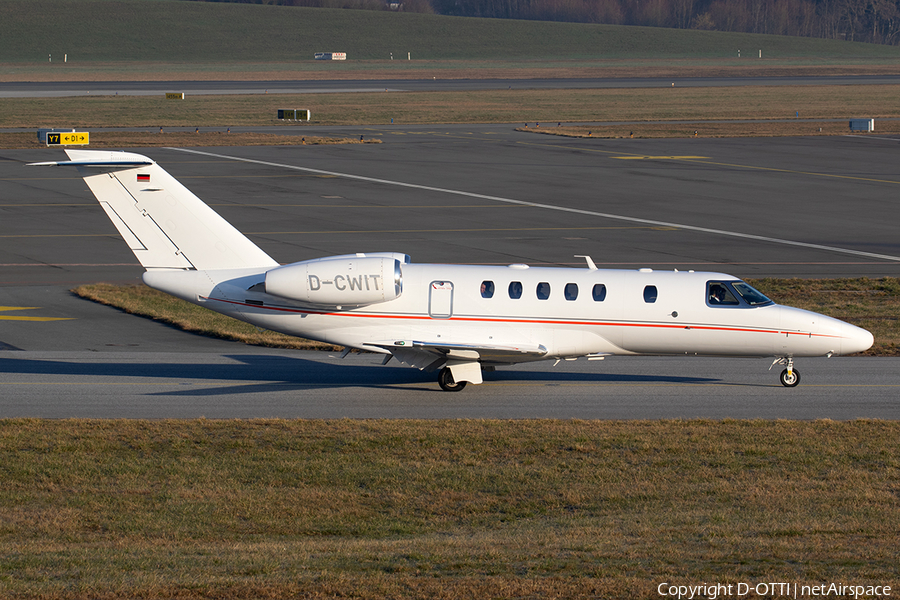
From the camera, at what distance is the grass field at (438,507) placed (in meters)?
12.2

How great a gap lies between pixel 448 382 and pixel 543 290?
121 inches

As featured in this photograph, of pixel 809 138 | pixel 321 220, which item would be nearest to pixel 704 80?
pixel 809 138

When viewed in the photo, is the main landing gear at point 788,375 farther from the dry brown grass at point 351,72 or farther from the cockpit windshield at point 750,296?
the dry brown grass at point 351,72

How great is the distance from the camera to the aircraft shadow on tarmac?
82.2 feet

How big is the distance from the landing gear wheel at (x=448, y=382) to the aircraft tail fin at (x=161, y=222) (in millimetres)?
5207

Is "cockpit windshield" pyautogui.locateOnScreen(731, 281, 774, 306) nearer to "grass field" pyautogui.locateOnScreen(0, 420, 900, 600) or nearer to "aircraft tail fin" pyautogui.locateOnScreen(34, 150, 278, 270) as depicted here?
"grass field" pyautogui.locateOnScreen(0, 420, 900, 600)

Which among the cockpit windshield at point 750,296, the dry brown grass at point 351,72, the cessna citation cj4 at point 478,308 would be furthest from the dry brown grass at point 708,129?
the dry brown grass at point 351,72

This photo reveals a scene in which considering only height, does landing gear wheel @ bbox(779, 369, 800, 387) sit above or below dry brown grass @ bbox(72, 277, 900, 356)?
below

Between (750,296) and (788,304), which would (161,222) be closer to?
(750,296)

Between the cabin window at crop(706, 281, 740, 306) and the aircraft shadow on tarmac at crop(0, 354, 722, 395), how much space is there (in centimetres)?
250

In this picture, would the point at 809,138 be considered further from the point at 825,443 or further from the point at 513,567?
the point at 513,567

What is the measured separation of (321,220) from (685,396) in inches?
1103

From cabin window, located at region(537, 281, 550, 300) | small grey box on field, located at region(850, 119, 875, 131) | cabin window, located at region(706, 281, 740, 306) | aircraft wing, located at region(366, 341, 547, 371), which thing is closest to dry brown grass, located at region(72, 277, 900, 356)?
aircraft wing, located at region(366, 341, 547, 371)

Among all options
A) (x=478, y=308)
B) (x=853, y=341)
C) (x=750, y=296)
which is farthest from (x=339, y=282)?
(x=853, y=341)
